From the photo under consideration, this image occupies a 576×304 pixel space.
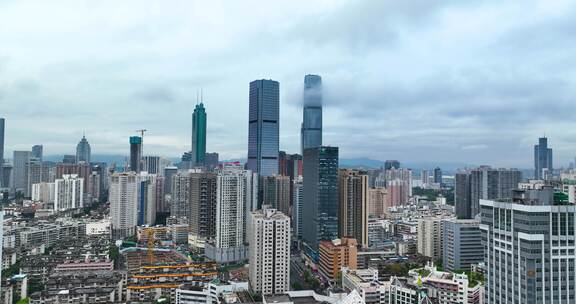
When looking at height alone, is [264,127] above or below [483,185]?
above

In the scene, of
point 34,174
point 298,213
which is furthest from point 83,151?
point 298,213

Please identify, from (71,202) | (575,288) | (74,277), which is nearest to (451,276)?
(575,288)

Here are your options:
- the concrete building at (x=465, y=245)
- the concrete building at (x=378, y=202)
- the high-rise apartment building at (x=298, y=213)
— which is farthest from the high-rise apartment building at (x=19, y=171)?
the concrete building at (x=465, y=245)

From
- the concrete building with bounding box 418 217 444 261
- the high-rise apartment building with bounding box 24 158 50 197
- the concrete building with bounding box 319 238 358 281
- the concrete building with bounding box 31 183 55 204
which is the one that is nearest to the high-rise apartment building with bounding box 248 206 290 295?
the concrete building with bounding box 319 238 358 281

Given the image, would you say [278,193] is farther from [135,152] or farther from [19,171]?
[19,171]

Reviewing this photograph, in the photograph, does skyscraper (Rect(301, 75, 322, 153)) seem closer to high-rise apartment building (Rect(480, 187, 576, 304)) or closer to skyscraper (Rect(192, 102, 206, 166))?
skyscraper (Rect(192, 102, 206, 166))

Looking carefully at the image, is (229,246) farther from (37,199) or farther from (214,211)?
(37,199)

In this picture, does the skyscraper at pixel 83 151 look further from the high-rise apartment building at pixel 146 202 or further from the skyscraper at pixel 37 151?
the high-rise apartment building at pixel 146 202
